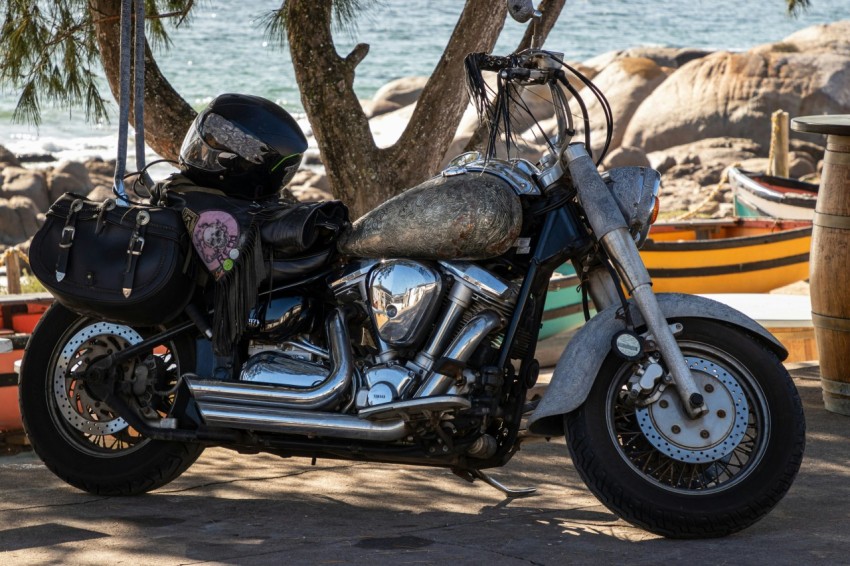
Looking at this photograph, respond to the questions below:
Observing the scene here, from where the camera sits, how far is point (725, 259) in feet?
40.7

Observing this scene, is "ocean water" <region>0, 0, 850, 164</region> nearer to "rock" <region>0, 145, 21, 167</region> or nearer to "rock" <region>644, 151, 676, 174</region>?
"rock" <region>0, 145, 21, 167</region>

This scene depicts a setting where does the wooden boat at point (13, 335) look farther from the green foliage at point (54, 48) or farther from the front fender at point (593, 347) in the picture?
the front fender at point (593, 347)

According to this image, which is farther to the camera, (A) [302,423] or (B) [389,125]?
(B) [389,125]

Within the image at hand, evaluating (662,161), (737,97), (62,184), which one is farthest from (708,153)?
(62,184)

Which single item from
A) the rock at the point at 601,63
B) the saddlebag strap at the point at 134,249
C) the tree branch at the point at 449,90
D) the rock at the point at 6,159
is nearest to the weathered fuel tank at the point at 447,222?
the saddlebag strap at the point at 134,249

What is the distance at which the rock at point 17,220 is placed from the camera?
68.9ft

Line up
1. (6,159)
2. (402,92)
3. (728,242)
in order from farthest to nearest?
(402,92), (6,159), (728,242)

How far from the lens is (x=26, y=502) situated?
15.0 feet

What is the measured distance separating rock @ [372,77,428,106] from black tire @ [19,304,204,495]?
108 feet

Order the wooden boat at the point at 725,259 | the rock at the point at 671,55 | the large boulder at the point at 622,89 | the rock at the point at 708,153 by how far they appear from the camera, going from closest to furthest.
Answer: the wooden boat at the point at 725,259 → the rock at the point at 708,153 → the large boulder at the point at 622,89 → the rock at the point at 671,55

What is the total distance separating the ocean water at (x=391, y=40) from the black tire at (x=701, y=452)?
31.9 m

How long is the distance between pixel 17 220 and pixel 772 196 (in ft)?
42.3

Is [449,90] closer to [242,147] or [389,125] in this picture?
[242,147]

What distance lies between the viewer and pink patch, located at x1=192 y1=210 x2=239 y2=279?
168 inches
